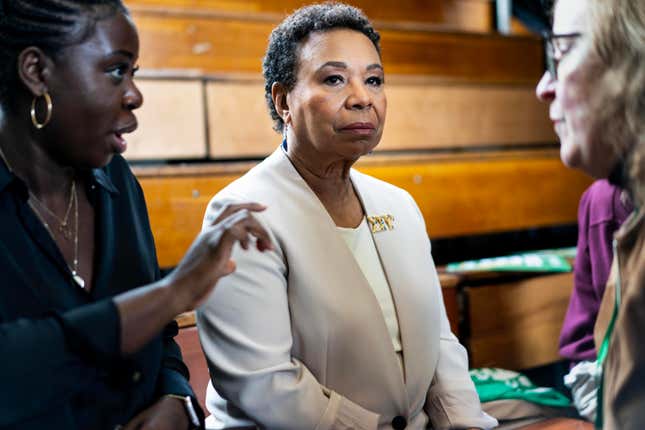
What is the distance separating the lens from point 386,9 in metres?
3.63

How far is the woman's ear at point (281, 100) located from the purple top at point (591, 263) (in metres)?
0.75

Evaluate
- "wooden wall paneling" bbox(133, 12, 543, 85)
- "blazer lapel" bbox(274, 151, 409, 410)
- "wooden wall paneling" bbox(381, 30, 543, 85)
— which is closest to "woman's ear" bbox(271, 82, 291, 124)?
"blazer lapel" bbox(274, 151, 409, 410)

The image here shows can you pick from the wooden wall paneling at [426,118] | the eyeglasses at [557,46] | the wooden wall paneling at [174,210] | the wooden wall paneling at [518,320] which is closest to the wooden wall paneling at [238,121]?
the wooden wall paneling at [426,118]

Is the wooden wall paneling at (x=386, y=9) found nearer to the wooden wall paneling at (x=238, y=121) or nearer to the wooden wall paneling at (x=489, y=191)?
the wooden wall paneling at (x=238, y=121)

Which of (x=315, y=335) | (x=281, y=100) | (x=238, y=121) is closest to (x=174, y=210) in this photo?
(x=238, y=121)

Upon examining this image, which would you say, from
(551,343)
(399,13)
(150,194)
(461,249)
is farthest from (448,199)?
(150,194)

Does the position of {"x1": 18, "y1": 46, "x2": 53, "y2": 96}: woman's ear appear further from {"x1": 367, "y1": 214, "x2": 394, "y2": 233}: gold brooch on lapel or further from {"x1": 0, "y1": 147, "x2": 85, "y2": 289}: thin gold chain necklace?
{"x1": 367, "y1": 214, "x2": 394, "y2": 233}: gold brooch on lapel

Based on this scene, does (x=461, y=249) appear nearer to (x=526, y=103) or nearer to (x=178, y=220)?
(x=526, y=103)

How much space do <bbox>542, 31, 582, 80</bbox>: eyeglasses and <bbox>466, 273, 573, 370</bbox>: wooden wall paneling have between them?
1556mm

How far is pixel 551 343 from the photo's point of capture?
9.23 ft

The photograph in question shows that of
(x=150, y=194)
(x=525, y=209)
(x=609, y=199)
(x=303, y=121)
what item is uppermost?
(x=303, y=121)

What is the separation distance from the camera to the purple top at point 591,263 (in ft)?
5.65

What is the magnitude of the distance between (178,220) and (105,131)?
5.09ft

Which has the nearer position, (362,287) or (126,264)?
(126,264)
